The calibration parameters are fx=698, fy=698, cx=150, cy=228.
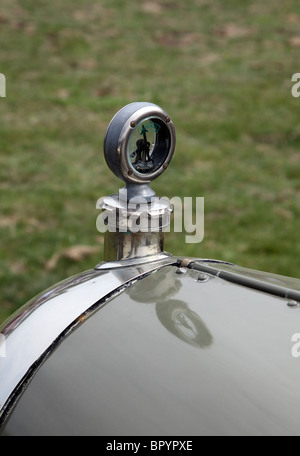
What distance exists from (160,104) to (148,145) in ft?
13.1

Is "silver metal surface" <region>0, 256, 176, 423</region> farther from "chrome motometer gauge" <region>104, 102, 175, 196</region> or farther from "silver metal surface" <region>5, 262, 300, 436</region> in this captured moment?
"chrome motometer gauge" <region>104, 102, 175, 196</region>

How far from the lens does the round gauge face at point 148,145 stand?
1401mm

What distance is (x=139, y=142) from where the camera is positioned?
1413 mm

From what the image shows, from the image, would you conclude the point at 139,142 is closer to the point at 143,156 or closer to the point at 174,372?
the point at 143,156

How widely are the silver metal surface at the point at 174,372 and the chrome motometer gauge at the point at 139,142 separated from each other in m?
0.30

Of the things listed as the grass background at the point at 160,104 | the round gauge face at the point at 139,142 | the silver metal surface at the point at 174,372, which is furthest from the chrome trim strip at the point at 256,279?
the grass background at the point at 160,104

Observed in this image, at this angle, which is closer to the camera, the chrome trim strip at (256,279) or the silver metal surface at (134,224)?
the chrome trim strip at (256,279)

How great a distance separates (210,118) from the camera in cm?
523

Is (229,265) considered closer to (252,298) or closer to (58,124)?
(252,298)

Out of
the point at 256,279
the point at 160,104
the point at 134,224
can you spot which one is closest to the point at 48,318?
the point at 134,224

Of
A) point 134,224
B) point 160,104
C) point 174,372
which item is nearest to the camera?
point 174,372

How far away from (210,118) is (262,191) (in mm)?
1152

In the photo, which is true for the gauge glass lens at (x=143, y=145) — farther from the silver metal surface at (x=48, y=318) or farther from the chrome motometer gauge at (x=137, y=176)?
the silver metal surface at (x=48, y=318)

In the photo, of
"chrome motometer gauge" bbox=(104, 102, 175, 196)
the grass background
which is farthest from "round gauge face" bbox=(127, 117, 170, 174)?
the grass background
